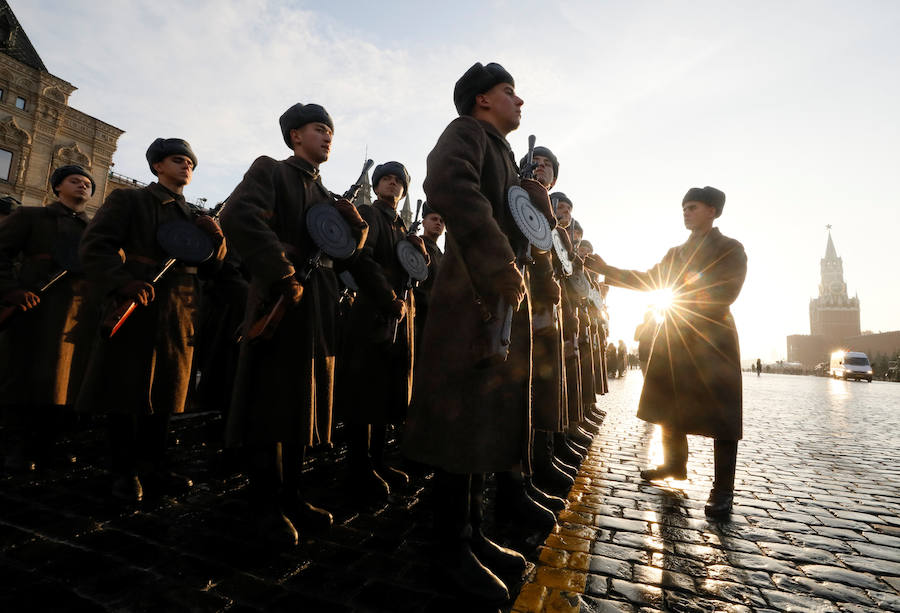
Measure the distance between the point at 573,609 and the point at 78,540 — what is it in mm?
2422

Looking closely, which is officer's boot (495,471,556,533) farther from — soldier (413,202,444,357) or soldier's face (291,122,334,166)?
soldier's face (291,122,334,166)

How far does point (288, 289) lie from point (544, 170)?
9.14 feet

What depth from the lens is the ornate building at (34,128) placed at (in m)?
30.3

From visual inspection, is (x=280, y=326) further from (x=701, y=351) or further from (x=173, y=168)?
(x=701, y=351)

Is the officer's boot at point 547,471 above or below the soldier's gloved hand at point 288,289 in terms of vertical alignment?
below

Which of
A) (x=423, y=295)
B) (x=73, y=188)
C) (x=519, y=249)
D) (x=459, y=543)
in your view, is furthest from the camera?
(x=423, y=295)

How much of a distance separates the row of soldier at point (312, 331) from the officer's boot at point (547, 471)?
17 mm

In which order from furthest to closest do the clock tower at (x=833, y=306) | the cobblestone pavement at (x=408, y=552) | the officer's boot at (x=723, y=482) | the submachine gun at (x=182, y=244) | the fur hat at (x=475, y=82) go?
the clock tower at (x=833, y=306)
the submachine gun at (x=182, y=244)
the officer's boot at (x=723, y=482)
the fur hat at (x=475, y=82)
the cobblestone pavement at (x=408, y=552)

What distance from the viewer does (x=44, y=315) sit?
4273mm

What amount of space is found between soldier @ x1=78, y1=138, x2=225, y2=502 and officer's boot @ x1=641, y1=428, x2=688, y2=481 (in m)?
3.73

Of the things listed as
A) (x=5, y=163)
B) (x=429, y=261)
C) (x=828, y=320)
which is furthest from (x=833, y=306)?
(x=5, y=163)

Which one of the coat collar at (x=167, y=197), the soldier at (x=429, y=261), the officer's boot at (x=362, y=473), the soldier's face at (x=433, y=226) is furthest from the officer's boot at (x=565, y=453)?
the coat collar at (x=167, y=197)

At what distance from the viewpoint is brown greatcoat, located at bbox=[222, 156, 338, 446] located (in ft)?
7.96

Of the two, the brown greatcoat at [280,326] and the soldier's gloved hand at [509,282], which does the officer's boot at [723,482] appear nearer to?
the soldier's gloved hand at [509,282]
